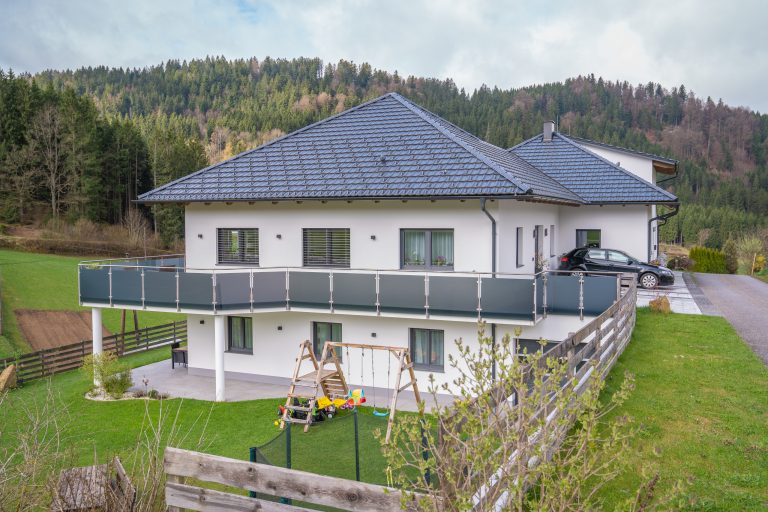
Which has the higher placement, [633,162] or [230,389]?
[633,162]

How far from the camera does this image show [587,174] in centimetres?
2683

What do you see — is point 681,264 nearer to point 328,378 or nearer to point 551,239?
point 551,239

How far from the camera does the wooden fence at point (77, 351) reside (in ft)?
73.4

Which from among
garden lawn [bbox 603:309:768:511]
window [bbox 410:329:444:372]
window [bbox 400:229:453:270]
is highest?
window [bbox 400:229:453:270]

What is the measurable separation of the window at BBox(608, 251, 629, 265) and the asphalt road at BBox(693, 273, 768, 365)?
3287 mm

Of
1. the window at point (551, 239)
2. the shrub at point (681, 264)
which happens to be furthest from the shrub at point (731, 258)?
the window at point (551, 239)

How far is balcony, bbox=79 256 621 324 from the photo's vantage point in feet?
49.7

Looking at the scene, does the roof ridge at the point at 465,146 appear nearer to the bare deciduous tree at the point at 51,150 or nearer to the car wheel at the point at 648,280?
the car wheel at the point at 648,280

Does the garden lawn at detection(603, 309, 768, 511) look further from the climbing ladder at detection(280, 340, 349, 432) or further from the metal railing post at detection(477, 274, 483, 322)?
the climbing ladder at detection(280, 340, 349, 432)

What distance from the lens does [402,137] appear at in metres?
19.0

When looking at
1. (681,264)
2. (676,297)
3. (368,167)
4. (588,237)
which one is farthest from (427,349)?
(681,264)

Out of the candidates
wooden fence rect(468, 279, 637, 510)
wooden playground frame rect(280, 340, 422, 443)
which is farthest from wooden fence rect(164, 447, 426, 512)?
wooden playground frame rect(280, 340, 422, 443)

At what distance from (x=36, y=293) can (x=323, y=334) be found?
25224 mm

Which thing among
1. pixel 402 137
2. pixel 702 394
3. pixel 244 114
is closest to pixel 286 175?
pixel 402 137
